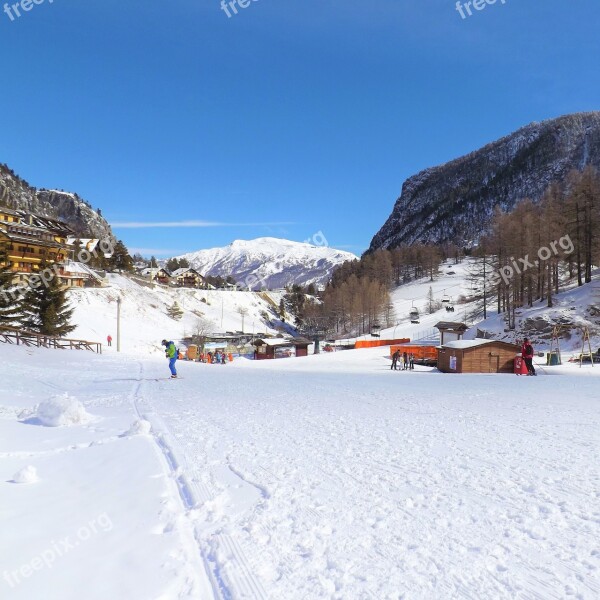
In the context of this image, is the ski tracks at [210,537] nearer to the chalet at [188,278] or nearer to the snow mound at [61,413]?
the snow mound at [61,413]

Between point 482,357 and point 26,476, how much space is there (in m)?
32.4

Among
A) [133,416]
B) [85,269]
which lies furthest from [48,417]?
[85,269]

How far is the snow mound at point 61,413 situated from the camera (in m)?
9.09

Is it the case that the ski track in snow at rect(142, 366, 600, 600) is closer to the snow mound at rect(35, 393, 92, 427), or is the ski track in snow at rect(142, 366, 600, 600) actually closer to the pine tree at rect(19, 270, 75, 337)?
the snow mound at rect(35, 393, 92, 427)

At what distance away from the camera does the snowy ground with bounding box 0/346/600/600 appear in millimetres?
3373

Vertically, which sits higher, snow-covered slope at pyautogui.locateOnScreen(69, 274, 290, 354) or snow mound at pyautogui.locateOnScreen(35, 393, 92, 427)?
snow-covered slope at pyautogui.locateOnScreen(69, 274, 290, 354)

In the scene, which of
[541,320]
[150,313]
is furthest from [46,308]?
[541,320]

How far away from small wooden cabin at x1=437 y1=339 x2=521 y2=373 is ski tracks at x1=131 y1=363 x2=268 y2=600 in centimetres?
2912

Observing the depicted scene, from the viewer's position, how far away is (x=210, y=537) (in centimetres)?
408

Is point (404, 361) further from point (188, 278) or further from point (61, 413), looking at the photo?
point (188, 278)

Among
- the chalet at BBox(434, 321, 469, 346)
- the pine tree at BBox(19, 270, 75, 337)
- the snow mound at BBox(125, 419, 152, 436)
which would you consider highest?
the pine tree at BBox(19, 270, 75, 337)

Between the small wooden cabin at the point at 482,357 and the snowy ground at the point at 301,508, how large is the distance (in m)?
22.9

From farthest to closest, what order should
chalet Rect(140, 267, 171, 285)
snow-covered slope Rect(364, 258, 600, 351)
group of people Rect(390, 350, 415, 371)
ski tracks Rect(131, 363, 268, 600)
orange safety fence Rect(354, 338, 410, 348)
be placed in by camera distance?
chalet Rect(140, 267, 171, 285) → orange safety fence Rect(354, 338, 410, 348) → snow-covered slope Rect(364, 258, 600, 351) → group of people Rect(390, 350, 415, 371) → ski tracks Rect(131, 363, 268, 600)

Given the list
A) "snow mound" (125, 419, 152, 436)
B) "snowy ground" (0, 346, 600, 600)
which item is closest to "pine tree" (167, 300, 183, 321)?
"snowy ground" (0, 346, 600, 600)
